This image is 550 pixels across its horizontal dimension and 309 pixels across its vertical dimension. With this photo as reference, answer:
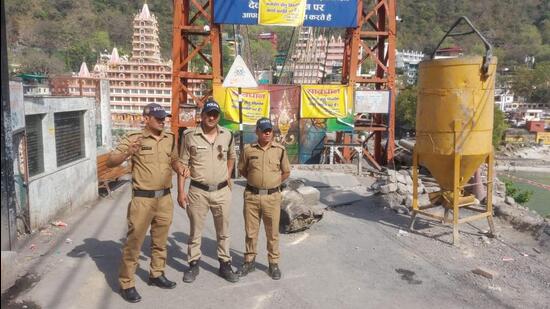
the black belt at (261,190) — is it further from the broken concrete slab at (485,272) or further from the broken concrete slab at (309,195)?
the broken concrete slab at (309,195)

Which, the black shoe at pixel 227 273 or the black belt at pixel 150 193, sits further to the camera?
the black shoe at pixel 227 273

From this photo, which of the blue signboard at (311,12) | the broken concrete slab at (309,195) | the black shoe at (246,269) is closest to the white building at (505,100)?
the blue signboard at (311,12)

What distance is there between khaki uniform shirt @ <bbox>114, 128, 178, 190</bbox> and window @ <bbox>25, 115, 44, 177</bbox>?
3218mm

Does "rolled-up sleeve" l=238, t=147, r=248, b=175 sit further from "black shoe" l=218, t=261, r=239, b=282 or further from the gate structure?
the gate structure

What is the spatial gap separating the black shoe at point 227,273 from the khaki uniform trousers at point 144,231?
0.64m

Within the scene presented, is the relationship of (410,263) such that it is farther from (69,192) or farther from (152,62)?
(152,62)

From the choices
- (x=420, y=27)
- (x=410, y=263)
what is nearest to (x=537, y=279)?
(x=410, y=263)

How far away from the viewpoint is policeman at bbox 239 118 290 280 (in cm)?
436

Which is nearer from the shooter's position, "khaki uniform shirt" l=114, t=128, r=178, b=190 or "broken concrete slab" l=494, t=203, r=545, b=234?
"khaki uniform shirt" l=114, t=128, r=178, b=190

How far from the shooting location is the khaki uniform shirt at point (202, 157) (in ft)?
13.7

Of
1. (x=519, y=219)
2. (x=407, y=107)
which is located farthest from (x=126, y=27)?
(x=519, y=219)

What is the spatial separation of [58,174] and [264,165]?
4241 millimetres

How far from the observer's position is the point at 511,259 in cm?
523

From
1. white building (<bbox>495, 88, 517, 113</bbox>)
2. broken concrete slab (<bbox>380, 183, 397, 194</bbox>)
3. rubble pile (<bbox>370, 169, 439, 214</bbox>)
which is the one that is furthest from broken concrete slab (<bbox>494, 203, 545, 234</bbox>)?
white building (<bbox>495, 88, 517, 113</bbox>)
